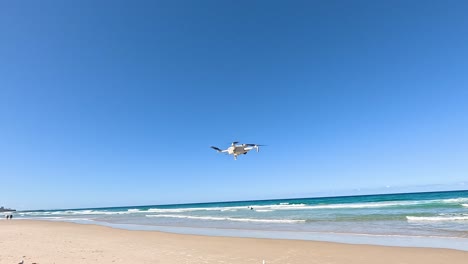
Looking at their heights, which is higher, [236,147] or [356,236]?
[236,147]

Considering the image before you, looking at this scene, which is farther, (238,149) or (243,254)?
(243,254)

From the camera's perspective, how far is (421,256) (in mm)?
9359

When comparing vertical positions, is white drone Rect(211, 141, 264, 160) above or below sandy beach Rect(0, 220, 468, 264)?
above

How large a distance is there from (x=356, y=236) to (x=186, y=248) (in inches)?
300

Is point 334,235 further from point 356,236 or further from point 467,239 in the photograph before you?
point 467,239

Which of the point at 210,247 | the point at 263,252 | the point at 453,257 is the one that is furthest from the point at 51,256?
the point at 453,257

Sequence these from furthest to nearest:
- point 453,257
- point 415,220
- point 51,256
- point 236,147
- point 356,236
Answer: point 415,220 → point 356,236 → point 51,256 → point 453,257 → point 236,147

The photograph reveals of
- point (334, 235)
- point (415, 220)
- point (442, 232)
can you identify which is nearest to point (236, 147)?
point (334, 235)

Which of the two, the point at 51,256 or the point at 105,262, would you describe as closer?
the point at 105,262

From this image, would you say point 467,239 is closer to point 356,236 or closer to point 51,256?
point 356,236

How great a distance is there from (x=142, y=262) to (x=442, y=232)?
13.3 meters

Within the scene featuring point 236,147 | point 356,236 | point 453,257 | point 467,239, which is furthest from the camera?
point 356,236

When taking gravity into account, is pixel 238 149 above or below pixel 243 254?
above

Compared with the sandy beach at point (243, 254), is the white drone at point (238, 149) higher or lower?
higher
